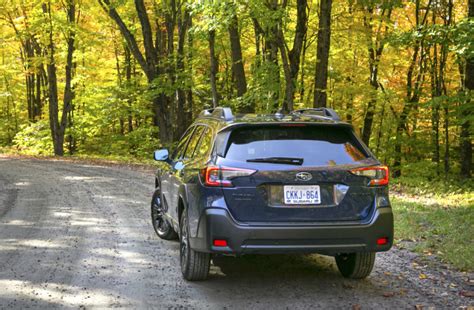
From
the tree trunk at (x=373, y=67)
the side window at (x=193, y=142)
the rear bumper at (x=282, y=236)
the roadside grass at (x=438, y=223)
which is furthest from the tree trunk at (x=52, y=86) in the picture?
the rear bumper at (x=282, y=236)

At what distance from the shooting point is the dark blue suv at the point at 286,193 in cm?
493

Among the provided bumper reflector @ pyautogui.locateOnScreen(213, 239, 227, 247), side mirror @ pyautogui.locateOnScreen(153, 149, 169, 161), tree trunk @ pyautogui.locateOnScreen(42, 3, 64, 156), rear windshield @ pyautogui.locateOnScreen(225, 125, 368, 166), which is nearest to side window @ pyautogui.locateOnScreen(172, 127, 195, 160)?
side mirror @ pyautogui.locateOnScreen(153, 149, 169, 161)

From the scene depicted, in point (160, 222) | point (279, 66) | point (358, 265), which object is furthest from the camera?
point (279, 66)

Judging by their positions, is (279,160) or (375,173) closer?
(279,160)

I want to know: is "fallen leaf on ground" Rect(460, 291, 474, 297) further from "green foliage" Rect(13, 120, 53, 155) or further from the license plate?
"green foliage" Rect(13, 120, 53, 155)

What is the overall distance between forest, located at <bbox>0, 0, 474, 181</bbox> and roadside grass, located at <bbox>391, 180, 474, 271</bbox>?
3051 mm

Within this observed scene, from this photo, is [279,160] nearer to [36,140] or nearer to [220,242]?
[220,242]

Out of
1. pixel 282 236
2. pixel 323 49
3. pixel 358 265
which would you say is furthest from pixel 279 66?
pixel 282 236

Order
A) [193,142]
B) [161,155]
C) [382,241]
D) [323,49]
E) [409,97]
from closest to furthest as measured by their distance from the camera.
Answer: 1. [382,241]
2. [193,142]
3. [161,155]
4. [323,49]
5. [409,97]

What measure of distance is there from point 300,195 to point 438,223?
4797 mm

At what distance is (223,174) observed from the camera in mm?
5020

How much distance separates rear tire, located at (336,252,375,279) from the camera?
5.70m

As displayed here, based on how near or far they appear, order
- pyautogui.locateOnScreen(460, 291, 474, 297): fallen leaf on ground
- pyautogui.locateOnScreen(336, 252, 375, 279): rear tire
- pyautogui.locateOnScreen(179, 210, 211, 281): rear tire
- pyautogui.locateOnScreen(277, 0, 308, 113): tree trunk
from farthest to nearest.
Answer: pyautogui.locateOnScreen(277, 0, 308, 113): tree trunk → pyautogui.locateOnScreen(336, 252, 375, 279): rear tire → pyautogui.locateOnScreen(179, 210, 211, 281): rear tire → pyautogui.locateOnScreen(460, 291, 474, 297): fallen leaf on ground

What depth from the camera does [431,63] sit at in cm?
2344
